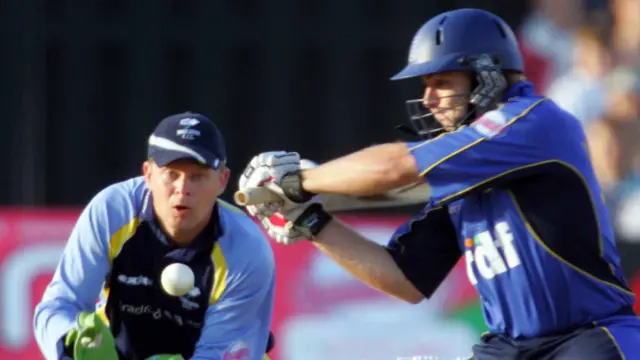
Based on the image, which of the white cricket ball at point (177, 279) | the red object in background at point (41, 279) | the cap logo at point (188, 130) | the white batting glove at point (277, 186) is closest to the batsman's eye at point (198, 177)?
the cap logo at point (188, 130)

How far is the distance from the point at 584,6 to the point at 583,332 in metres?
5.06

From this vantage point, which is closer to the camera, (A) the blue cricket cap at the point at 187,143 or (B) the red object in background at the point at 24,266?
(A) the blue cricket cap at the point at 187,143

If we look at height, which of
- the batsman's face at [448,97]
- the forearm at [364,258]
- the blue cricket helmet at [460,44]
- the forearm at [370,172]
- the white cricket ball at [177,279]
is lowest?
the white cricket ball at [177,279]

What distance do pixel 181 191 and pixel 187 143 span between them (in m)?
0.18

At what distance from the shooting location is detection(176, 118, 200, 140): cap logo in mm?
5961

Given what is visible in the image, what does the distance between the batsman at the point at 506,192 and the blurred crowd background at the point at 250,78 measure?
162 inches

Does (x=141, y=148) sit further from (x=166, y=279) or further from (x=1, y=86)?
(x=166, y=279)

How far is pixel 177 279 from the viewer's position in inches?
232

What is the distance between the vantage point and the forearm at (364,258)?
5668 millimetres

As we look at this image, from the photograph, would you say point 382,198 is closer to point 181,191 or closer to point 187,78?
point 181,191

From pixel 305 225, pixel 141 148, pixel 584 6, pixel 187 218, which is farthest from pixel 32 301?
pixel 584 6

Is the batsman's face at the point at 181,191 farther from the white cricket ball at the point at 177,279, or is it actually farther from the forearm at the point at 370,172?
the forearm at the point at 370,172

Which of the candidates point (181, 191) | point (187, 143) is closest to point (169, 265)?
point (181, 191)

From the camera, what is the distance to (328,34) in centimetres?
1006
